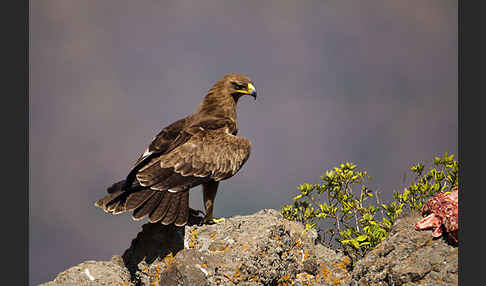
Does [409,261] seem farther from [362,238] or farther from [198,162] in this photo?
[198,162]

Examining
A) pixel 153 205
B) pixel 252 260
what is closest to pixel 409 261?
pixel 252 260

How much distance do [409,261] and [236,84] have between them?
3.75 metres

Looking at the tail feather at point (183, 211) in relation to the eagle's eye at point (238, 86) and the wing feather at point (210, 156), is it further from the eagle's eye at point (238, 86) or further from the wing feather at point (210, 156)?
the eagle's eye at point (238, 86)

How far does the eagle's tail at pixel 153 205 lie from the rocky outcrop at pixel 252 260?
516mm

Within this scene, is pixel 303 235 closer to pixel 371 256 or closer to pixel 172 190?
pixel 371 256

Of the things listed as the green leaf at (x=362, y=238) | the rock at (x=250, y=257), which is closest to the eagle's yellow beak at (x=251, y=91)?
the rock at (x=250, y=257)

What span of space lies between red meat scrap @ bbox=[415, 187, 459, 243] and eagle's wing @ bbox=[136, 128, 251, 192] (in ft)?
8.57

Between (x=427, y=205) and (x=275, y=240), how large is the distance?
2.12 m

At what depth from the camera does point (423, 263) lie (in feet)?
20.4

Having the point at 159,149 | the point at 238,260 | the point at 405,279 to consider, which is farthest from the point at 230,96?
the point at 405,279

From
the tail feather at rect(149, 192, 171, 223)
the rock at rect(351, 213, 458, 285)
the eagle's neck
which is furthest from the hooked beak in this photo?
the rock at rect(351, 213, 458, 285)

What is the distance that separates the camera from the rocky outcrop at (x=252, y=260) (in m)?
6.29

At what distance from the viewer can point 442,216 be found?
6.32m

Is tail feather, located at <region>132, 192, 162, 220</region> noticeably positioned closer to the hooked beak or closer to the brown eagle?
the brown eagle
